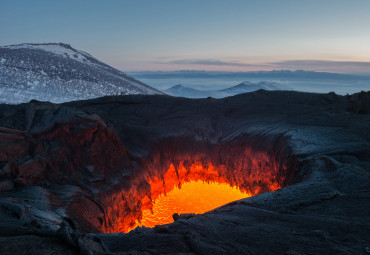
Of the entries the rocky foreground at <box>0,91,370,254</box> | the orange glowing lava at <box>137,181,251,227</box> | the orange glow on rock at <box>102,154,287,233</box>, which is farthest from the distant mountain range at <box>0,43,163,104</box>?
the orange glowing lava at <box>137,181,251,227</box>

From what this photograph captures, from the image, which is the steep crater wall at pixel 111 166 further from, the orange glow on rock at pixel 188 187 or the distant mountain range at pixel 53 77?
the distant mountain range at pixel 53 77

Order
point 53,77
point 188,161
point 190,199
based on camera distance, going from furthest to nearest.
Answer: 1. point 53,77
2. point 188,161
3. point 190,199

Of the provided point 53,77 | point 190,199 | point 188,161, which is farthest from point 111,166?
point 53,77

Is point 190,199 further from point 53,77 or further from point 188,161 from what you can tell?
point 53,77

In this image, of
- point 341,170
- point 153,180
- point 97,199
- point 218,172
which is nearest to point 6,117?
point 97,199

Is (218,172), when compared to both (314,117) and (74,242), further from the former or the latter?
(74,242)
